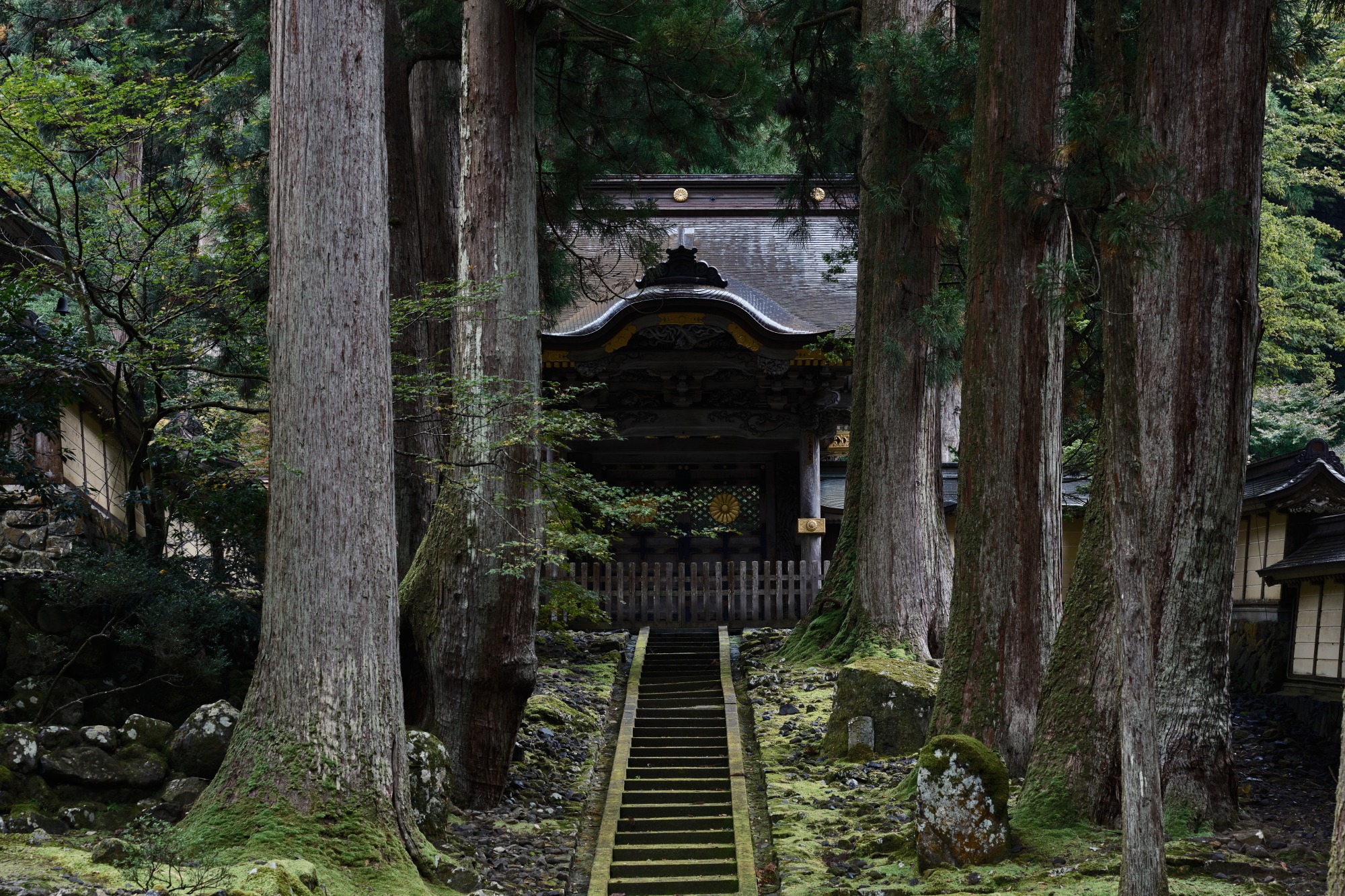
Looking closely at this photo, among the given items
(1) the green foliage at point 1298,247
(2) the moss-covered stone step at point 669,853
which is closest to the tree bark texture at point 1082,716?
(2) the moss-covered stone step at point 669,853

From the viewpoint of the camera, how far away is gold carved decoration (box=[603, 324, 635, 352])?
49.0 ft

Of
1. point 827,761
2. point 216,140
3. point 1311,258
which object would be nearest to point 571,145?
point 216,140

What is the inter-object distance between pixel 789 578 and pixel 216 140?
9037 millimetres

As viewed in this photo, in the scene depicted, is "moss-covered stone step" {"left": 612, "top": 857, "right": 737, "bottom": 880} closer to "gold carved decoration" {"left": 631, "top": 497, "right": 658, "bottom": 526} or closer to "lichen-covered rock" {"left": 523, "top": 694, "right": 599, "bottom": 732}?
"gold carved decoration" {"left": 631, "top": 497, "right": 658, "bottom": 526}

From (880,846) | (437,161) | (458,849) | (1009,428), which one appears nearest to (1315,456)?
(1009,428)

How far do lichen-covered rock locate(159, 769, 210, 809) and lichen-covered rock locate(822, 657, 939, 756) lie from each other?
16.4 ft

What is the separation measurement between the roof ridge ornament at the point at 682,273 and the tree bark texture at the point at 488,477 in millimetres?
6046

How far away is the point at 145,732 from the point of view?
6.84m

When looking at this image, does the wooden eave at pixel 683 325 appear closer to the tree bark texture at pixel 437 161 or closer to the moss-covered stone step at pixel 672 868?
the tree bark texture at pixel 437 161

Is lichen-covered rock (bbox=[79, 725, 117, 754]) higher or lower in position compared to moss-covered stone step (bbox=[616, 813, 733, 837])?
higher

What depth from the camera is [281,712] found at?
5.85 metres

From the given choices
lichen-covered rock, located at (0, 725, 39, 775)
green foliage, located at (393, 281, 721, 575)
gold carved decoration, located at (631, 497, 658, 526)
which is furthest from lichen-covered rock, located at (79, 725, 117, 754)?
gold carved decoration, located at (631, 497, 658, 526)

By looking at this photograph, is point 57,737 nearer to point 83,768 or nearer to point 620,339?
point 83,768

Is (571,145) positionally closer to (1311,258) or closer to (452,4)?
(452,4)
